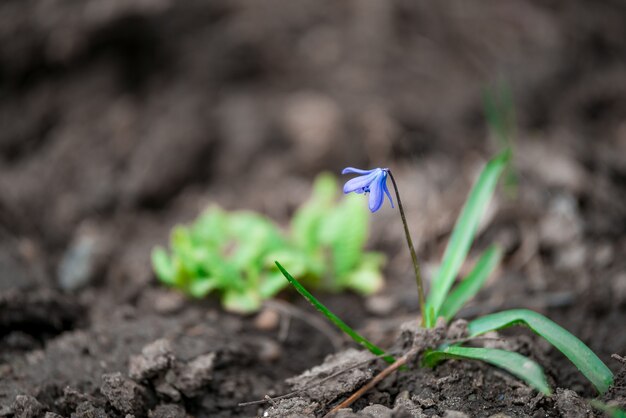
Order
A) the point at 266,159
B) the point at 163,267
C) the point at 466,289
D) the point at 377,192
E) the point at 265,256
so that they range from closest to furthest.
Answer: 1. the point at 377,192
2. the point at 466,289
3. the point at 163,267
4. the point at 265,256
5. the point at 266,159

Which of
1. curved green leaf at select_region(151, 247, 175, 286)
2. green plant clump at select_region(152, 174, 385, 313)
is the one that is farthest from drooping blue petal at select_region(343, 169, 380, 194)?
curved green leaf at select_region(151, 247, 175, 286)

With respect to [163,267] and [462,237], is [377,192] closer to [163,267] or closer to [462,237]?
[462,237]

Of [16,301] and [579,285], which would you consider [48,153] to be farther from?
[579,285]

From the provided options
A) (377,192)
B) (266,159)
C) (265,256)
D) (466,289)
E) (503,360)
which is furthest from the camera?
(266,159)

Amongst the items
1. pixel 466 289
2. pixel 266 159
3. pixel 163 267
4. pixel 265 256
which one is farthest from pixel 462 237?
pixel 266 159

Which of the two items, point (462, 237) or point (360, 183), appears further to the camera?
point (462, 237)

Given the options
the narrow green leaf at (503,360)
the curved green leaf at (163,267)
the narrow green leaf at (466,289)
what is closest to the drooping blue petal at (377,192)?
→ the narrow green leaf at (503,360)

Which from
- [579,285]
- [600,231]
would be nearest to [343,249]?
[579,285]
